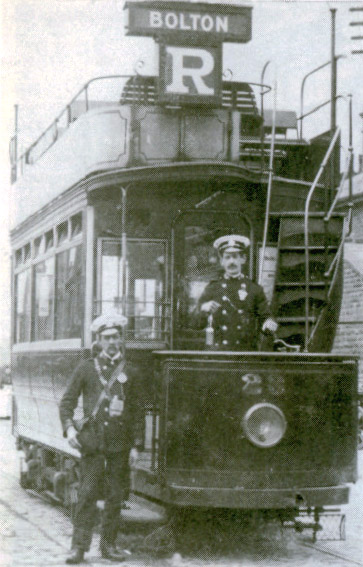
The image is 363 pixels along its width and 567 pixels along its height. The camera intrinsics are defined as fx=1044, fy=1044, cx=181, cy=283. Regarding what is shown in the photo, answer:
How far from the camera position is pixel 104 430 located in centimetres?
727

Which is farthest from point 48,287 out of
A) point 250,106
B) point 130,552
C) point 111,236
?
point 130,552

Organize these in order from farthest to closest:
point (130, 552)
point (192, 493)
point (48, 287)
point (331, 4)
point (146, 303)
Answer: point (48, 287) < point (331, 4) < point (146, 303) < point (130, 552) < point (192, 493)

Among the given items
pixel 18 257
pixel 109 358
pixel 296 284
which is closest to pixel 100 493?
pixel 109 358

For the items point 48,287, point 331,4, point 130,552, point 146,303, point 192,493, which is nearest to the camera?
point 192,493

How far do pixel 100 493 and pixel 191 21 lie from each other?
3.82 meters

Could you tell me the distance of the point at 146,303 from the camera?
324 inches

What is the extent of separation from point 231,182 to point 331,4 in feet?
6.21

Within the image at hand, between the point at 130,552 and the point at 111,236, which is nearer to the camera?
the point at 130,552

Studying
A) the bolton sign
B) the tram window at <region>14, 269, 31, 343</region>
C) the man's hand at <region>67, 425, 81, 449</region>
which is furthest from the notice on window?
the tram window at <region>14, 269, 31, 343</region>

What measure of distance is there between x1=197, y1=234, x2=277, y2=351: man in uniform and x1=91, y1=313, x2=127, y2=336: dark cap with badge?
0.58m

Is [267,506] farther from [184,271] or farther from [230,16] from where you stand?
[230,16]

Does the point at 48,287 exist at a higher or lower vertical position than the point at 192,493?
higher

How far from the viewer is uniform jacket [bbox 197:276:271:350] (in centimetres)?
760

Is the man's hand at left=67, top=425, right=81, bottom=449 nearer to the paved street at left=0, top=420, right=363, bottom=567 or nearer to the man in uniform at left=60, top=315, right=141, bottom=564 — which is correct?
the man in uniform at left=60, top=315, right=141, bottom=564
